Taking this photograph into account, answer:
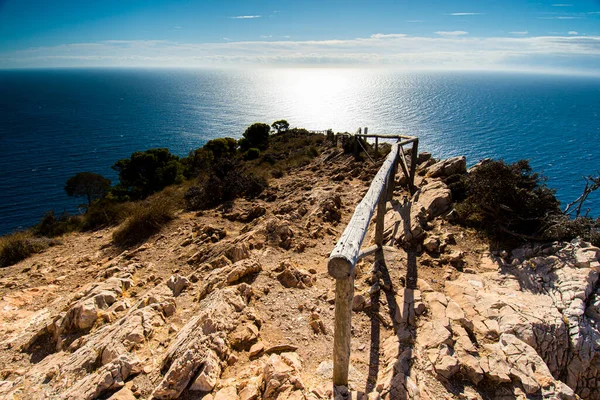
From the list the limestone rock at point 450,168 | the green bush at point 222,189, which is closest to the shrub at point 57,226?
the green bush at point 222,189

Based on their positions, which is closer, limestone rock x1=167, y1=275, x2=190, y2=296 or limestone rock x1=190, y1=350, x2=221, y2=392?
limestone rock x1=190, y1=350, x2=221, y2=392

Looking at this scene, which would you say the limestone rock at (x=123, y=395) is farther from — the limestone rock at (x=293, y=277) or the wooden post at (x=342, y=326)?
the limestone rock at (x=293, y=277)

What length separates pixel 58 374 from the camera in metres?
4.12

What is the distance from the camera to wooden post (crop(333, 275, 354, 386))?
2971 mm

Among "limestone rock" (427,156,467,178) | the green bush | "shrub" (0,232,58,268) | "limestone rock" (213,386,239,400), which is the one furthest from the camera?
the green bush

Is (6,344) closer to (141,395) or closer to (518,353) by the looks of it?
(141,395)

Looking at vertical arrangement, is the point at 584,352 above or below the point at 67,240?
above

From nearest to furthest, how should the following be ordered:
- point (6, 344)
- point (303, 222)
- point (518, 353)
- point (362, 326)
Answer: point (518, 353), point (362, 326), point (6, 344), point (303, 222)

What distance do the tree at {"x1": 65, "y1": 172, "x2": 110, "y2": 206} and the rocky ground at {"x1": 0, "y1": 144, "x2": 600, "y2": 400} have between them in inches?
1105

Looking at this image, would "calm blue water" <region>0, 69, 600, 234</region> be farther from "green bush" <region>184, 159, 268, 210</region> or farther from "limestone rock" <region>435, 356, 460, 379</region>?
"limestone rock" <region>435, 356, 460, 379</region>

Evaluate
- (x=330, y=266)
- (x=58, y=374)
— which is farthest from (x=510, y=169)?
(x=58, y=374)

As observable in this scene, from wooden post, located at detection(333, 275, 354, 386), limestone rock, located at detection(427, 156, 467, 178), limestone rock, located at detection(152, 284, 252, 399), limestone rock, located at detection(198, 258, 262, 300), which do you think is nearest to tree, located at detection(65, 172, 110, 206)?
limestone rock, located at detection(198, 258, 262, 300)

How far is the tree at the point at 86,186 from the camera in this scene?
30953mm

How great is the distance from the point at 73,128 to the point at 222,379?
9161 centimetres
